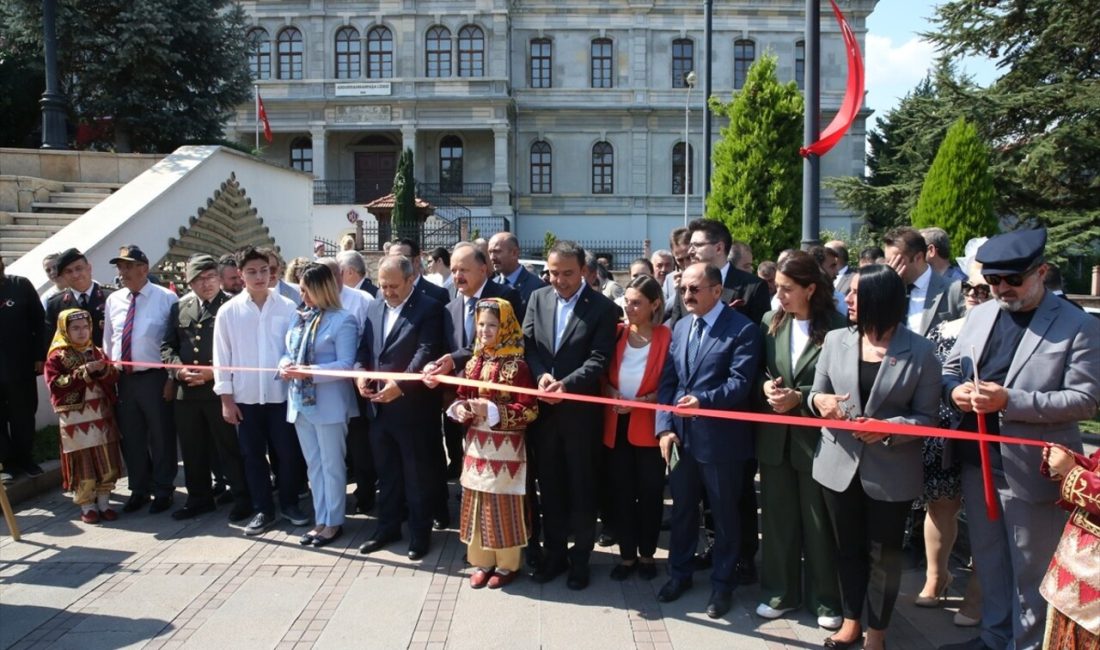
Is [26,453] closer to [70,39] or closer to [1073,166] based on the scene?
[70,39]

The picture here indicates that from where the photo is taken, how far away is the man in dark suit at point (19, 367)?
7.18 metres

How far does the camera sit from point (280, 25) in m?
40.1

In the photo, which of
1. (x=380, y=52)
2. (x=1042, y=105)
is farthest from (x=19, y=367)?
(x=380, y=52)

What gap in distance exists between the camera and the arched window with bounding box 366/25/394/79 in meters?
40.1

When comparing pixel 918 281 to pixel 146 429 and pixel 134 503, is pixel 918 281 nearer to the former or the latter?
pixel 146 429

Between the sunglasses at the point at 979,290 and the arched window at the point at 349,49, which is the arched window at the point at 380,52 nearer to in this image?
the arched window at the point at 349,49

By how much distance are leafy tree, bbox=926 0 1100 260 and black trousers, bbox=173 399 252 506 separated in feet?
53.5

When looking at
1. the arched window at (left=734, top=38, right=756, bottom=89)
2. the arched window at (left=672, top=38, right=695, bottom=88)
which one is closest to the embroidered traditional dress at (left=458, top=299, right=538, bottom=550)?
the arched window at (left=672, top=38, right=695, bottom=88)

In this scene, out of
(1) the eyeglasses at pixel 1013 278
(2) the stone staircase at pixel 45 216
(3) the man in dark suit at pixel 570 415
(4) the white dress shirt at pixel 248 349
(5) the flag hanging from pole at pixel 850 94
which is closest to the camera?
(1) the eyeglasses at pixel 1013 278

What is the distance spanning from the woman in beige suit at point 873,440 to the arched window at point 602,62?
3939cm

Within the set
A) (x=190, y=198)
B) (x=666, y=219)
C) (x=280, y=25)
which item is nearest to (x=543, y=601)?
(x=190, y=198)

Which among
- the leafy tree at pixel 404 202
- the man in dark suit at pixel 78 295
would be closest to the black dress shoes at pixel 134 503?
the man in dark suit at pixel 78 295

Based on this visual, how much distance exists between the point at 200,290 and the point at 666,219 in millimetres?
36456

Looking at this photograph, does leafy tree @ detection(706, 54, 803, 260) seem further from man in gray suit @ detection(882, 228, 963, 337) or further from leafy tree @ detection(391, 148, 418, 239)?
leafy tree @ detection(391, 148, 418, 239)
